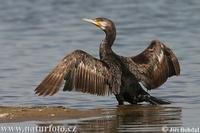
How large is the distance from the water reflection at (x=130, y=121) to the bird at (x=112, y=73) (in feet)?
1.05

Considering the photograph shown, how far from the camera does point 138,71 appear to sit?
49.5ft

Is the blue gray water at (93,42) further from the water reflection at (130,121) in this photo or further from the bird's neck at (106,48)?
the bird's neck at (106,48)

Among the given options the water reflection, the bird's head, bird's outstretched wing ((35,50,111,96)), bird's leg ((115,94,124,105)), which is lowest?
the water reflection

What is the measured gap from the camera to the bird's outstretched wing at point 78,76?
14.0 metres

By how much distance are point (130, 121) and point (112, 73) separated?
1.62 m

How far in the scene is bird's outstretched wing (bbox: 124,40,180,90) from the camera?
49.6ft

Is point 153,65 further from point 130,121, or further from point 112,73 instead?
point 130,121

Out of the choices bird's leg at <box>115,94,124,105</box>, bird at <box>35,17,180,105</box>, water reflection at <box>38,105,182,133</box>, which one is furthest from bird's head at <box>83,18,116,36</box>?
water reflection at <box>38,105,182,133</box>

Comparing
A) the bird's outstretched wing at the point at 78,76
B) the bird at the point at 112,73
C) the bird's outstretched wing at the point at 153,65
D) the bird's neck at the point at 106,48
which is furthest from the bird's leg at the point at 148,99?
the bird's neck at the point at 106,48

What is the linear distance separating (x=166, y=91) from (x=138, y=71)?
125 cm

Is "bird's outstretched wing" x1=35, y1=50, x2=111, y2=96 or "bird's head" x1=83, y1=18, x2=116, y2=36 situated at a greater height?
"bird's head" x1=83, y1=18, x2=116, y2=36

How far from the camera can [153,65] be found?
1535 centimetres

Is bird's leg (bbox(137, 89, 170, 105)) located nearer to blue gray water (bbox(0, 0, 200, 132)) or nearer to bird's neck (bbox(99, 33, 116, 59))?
blue gray water (bbox(0, 0, 200, 132))

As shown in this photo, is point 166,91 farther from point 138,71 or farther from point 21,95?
point 21,95
